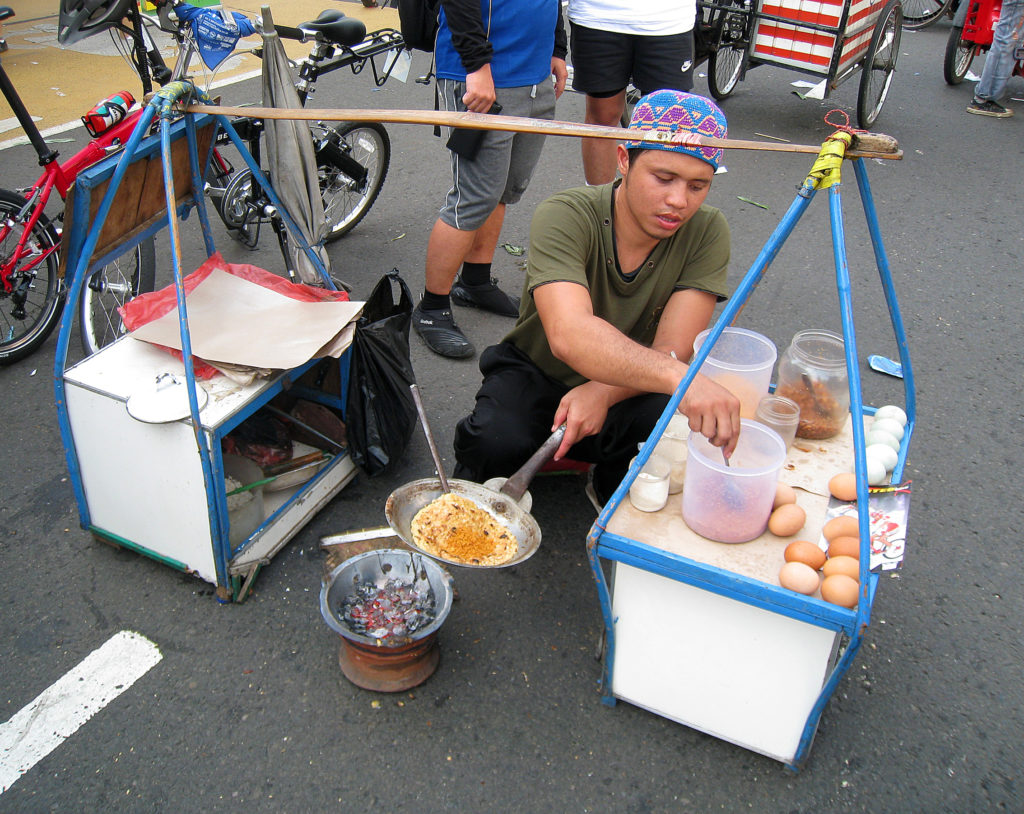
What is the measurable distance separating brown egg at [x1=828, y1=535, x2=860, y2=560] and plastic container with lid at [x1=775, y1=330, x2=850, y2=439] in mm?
439

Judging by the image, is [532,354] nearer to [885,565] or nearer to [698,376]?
[698,376]

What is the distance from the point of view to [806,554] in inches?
64.7

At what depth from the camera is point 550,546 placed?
249 centimetres

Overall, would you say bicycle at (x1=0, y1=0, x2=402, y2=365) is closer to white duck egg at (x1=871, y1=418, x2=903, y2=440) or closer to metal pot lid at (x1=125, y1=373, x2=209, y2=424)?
metal pot lid at (x1=125, y1=373, x2=209, y2=424)

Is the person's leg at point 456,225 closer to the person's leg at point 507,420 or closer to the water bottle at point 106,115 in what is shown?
the person's leg at point 507,420

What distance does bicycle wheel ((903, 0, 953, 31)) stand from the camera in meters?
8.76

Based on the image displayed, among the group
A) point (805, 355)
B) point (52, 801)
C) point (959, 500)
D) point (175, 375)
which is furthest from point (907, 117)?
point (52, 801)

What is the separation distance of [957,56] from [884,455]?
642 cm

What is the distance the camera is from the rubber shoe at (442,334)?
332cm

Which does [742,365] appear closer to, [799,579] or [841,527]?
[841,527]

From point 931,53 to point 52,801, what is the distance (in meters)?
9.31

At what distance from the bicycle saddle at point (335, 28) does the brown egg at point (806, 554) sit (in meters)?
2.85

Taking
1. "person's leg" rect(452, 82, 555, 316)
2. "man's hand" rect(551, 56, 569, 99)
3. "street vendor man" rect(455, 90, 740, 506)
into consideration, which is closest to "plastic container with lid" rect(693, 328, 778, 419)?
"street vendor man" rect(455, 90, 740, 506)

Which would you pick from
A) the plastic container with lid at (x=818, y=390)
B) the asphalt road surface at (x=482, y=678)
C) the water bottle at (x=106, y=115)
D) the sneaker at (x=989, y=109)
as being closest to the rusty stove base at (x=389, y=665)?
the asphalt road surface at (x=482, y=678)
